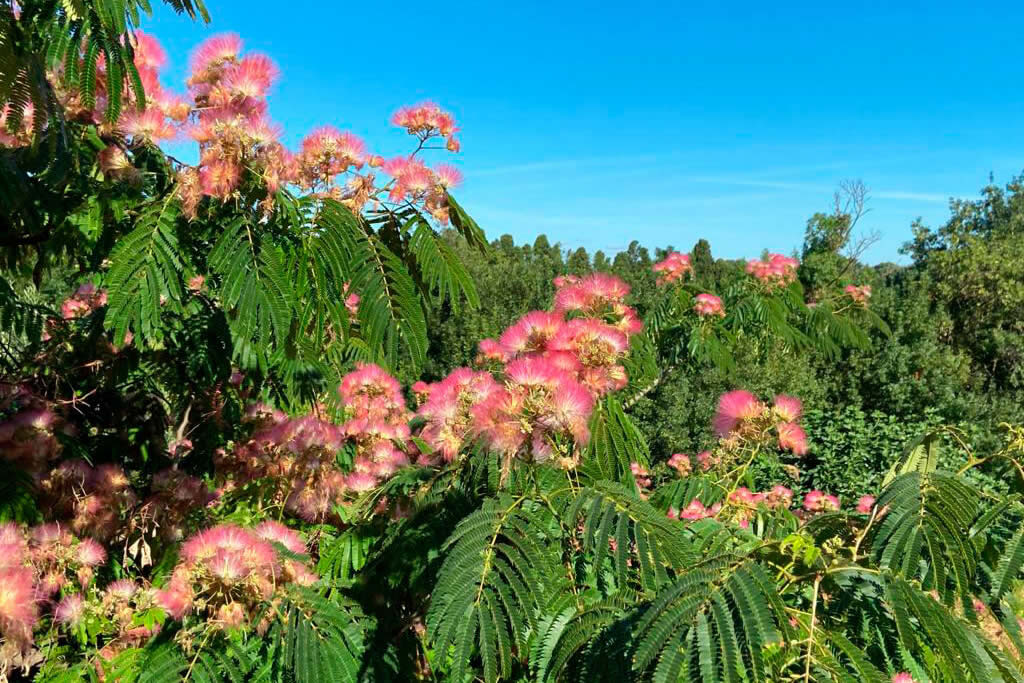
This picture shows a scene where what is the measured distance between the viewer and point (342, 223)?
2100 mm

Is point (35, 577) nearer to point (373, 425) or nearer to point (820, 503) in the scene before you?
point (373, 425)

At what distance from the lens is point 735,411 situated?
221 centimetres

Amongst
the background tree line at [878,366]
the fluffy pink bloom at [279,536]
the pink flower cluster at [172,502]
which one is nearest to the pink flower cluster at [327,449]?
the pink flower cluster at [172,502]

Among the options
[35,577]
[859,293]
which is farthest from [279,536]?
[859,293]

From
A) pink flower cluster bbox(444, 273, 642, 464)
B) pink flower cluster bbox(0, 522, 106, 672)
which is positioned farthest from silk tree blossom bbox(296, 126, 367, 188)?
pink flower cluster bbox(0, 522, 106, 672)

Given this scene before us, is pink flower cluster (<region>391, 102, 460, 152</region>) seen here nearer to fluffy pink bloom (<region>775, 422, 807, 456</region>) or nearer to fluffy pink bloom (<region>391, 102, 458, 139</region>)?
fluffy pink bloom (<region>391, 102, 458, 139</region>)

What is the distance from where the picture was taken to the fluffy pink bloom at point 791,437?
84.1 inches

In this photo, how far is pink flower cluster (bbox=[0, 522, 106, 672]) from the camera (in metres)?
1.74

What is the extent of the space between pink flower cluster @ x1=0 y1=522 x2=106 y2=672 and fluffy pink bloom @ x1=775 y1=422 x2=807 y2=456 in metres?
2.34

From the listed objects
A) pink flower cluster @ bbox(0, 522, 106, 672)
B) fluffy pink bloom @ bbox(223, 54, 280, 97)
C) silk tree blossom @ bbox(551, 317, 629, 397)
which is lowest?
pink flower cluster @ bbox(0, 522, 106, 672)

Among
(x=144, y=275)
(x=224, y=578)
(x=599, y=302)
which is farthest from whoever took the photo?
(x=599, y=302)

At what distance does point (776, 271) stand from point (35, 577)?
5453 mm

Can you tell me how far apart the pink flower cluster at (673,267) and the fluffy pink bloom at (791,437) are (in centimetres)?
374

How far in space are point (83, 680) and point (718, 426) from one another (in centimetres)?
238
